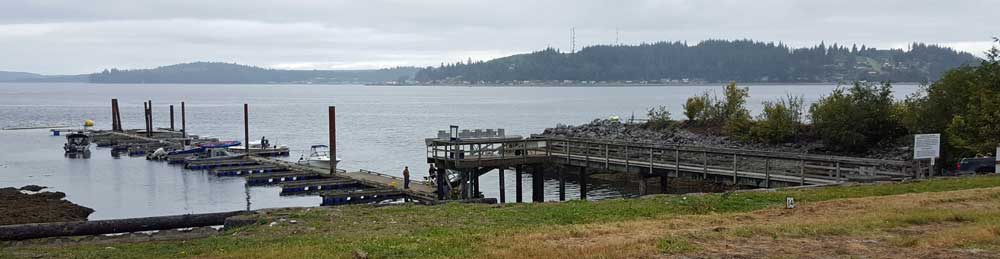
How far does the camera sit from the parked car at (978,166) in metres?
29.9

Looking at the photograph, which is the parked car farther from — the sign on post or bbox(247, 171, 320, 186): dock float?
bbox(247, 171, 320, 186): dock float

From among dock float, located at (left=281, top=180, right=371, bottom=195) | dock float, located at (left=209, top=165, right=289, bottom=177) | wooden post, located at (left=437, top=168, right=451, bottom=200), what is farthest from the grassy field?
dock float, located at (left=209, top=165, right=289, bottom=177)

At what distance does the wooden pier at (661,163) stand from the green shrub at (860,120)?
1735 centimetres

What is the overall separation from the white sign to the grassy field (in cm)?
398

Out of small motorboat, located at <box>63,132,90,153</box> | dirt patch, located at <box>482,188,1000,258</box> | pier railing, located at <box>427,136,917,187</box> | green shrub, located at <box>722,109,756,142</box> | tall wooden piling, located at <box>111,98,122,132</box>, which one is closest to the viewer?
dirt patch, located at <box>482,188,1000,258</box>

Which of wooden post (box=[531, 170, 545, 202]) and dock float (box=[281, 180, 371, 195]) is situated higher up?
wooden post (box=[531, 170, 545, 202])

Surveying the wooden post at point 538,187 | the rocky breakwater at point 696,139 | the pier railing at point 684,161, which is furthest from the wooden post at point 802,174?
the rocky breakwater at point 696,139

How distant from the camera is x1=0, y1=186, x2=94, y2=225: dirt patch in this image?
32562mm

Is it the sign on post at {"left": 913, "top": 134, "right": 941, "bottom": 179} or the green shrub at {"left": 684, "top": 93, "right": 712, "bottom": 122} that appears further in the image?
the green shrub at {"left": 684, "top": 93, "right": 712, "bottom": 122}

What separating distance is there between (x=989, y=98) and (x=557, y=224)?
27336mm

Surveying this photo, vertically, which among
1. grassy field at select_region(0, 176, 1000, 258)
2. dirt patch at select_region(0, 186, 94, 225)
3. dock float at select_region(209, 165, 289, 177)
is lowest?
dock float at select_region(209, 165, 289, 177)

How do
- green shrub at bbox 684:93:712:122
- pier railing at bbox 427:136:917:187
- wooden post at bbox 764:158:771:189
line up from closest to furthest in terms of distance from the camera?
pier railing at bbox 427:136:917:187 < wooden post at bbox 764:158:771:189 < green shrub at bbox 684:93:712:122

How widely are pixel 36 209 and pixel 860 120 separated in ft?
133

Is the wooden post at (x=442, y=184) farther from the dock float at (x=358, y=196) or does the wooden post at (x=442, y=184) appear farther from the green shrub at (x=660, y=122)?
the green shrub at (x=660, y=122)
